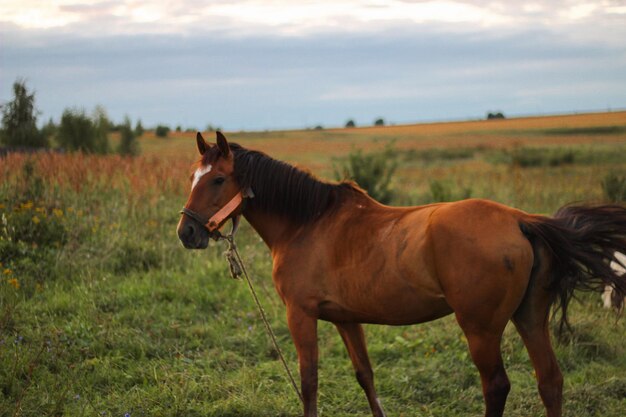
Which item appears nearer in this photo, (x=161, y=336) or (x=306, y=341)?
(x=306, y=341)

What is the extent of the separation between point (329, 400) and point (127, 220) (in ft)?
18.0

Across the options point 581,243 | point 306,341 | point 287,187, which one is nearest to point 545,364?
point 581,243

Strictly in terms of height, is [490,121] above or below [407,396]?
above

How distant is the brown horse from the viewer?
139 inches

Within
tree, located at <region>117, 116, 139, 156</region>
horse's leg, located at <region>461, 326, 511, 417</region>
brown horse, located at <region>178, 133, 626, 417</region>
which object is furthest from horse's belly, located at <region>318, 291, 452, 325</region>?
tree, located at <region>117, 116, 139, 156</region>

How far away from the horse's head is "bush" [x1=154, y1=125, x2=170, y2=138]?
3592cm

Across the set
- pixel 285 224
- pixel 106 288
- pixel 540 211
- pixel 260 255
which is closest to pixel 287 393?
pixel 285 224

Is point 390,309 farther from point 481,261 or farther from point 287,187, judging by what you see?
point 287,187

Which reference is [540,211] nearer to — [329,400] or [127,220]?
[127,220]

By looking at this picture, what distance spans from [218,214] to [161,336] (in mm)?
2574

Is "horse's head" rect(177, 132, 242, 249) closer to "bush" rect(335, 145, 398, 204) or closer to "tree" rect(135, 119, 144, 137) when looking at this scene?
"bush" rect(335, 145, 398, 204)

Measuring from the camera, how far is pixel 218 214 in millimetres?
4211

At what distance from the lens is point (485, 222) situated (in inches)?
141

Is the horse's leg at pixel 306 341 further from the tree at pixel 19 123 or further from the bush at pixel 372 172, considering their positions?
the tree at pixel 19 123
